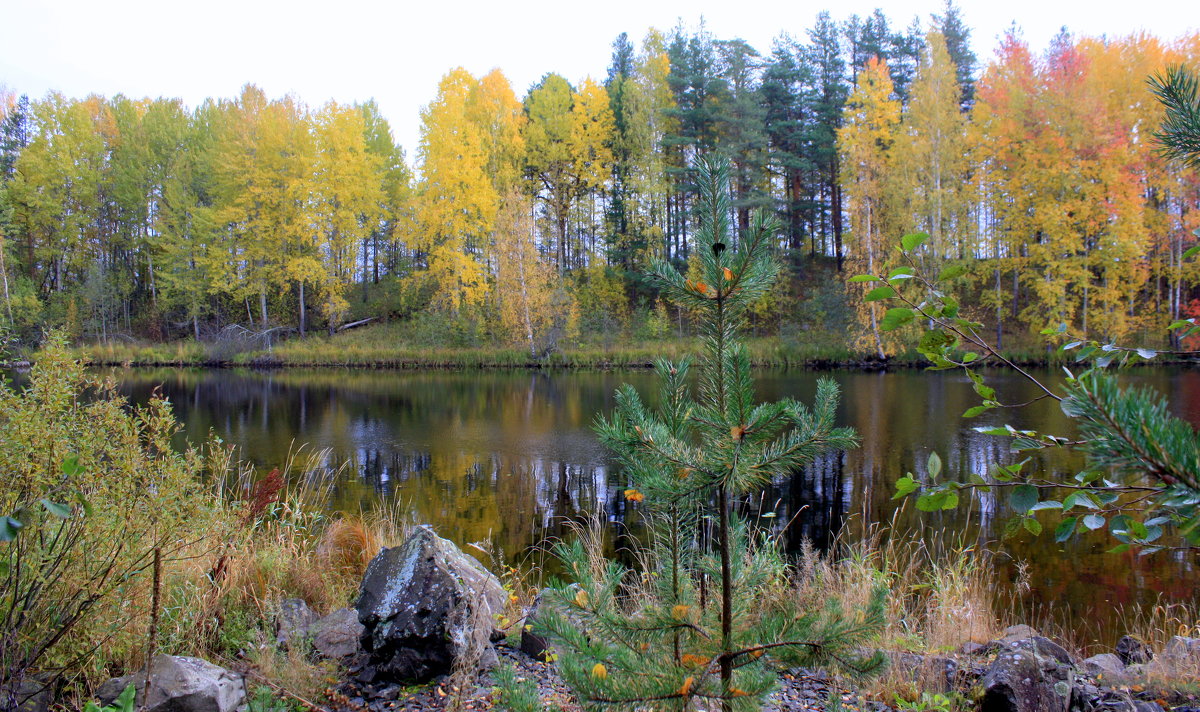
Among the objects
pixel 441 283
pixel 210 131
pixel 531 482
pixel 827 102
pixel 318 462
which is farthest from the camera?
pixel 210 131

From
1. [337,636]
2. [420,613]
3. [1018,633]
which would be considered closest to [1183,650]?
[1018,633]

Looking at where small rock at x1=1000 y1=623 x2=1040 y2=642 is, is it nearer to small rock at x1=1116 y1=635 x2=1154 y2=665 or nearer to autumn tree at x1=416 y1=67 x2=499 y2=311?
small rock at x1=1116 y1=635 x2=1154 y2=665

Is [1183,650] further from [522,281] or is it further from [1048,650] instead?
[522,281]

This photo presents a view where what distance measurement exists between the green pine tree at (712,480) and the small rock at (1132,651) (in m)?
3.04

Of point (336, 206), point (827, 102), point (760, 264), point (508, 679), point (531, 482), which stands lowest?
point (531, 482)

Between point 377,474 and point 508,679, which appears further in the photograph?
point 377,474

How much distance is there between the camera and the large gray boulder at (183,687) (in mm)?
2451

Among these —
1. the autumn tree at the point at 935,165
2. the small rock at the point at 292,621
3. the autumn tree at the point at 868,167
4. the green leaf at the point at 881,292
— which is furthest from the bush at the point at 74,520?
the autumn tree at the point at 935,165

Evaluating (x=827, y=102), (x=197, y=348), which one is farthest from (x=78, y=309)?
(x=827, y=102)

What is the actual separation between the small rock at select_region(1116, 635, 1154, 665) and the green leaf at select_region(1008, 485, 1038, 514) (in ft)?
10.7

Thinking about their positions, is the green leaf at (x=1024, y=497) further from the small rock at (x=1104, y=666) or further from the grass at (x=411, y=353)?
the grass at (x=411, y=353)

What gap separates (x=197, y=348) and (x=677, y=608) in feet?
105

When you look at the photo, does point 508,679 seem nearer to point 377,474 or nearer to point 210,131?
point 377,474

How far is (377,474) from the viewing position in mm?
9398
